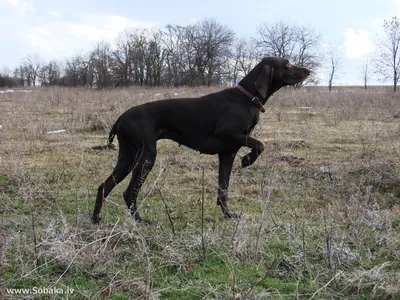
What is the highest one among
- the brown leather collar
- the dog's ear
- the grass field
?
the dog's ear

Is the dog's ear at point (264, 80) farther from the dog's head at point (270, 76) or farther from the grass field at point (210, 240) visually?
the grass field at point (210, 240)

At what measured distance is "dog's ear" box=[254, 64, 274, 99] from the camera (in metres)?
4.77

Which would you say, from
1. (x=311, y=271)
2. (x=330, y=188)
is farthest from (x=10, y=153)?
(x=311, y=271)

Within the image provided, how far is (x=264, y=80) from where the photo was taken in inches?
190

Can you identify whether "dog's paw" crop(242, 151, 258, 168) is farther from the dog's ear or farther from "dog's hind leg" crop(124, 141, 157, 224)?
"dog's hind leg" crop(124, 141, 157, 224)

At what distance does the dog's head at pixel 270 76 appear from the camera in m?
4.80

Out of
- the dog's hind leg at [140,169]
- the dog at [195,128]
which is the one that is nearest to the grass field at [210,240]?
the dog's hind leg at [140,169]

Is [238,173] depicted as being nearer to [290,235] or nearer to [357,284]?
[290,235]

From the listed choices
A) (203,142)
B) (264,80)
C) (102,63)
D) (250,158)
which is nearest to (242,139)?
(250,158)

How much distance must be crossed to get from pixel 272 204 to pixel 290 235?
4.32ft

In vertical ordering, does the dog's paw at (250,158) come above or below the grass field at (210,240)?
above

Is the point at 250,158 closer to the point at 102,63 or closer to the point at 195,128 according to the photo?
the point at 195,128

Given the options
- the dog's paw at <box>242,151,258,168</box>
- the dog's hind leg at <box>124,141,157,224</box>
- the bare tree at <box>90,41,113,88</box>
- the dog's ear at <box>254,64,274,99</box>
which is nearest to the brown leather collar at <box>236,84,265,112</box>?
the dog's ear at <box>254,64,274,99</box>

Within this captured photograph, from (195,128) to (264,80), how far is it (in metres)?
0.99
